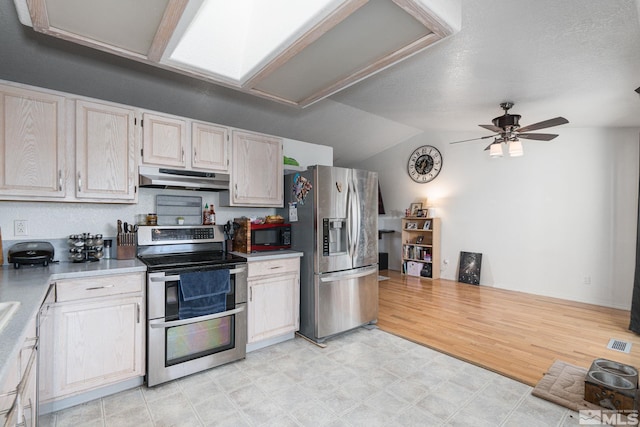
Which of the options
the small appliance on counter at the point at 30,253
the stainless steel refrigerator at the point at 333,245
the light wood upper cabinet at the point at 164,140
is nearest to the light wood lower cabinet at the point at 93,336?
the small appliance on counter at the point at 30,253

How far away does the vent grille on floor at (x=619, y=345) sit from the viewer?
A: 285cm

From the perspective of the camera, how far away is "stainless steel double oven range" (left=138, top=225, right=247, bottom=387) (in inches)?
88.1

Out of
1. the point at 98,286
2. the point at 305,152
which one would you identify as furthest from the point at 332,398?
the point at 305,152

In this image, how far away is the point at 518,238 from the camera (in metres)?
4.91

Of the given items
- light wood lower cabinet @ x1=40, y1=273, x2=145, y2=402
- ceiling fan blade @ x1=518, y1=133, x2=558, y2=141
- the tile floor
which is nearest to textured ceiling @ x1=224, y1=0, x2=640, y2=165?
ceiling fan blade @ x1=518, y1=133, x2=558, y2=141

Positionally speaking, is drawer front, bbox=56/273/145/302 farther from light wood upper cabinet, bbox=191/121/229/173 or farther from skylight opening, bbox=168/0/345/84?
skylight opening, bbox=168/0/345/84

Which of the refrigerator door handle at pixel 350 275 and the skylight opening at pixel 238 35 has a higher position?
the skylight opening at pixel 238 35

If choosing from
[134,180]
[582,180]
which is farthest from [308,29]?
[582,180]

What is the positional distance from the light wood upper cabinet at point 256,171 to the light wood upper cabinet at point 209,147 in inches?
3.9

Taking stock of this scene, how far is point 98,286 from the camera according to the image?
2057 mm

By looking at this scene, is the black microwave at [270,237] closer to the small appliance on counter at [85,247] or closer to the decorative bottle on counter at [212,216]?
the decorative bottle on counter at [212,216]

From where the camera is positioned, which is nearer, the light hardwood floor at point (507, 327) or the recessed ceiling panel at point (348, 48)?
the recessed ceiling panel at point (348, 48)

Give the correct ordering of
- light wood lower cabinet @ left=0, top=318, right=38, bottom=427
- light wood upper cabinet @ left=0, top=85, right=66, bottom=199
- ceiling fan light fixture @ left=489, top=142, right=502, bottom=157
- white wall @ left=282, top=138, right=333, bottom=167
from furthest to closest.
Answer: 1. white wall @ left=282, top=138, right=333, bottom=167
2. ceiling fan light fixture @ left=489, top=142, right=502, bottom=157
3. light wood upper cabinet @ left=0, top=85, right=66, bottom=199
4. light wood lower cabinet @ left=0, top=318, right=38, bottom=427

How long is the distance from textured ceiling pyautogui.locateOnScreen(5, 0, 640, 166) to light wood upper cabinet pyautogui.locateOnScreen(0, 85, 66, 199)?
0.51 m
